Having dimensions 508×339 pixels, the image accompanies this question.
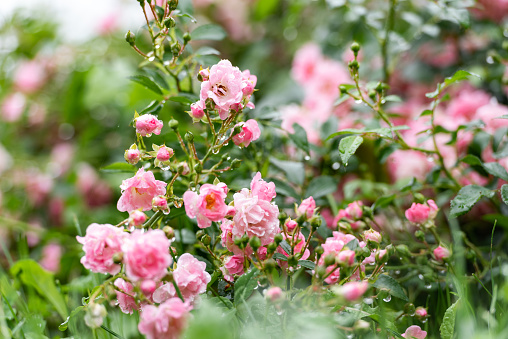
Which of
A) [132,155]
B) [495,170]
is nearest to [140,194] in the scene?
[132,155]

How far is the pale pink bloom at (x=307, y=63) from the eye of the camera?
4.03 ft

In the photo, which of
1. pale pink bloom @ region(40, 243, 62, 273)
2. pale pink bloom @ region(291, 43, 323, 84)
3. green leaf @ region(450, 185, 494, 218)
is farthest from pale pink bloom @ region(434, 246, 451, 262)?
pale pink bloom @ region(40, 243, 62, 273)

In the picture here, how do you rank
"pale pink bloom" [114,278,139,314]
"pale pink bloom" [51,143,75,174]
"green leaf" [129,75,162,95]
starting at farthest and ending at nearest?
"pale pink bloom" [51,143,75,174] → "green leaf" [129,75,162,95] → "pale pink bloom" [114,278,139,314]

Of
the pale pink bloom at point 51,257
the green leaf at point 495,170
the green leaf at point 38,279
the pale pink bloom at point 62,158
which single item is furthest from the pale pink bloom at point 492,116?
the pale pink bloom at point 62,158

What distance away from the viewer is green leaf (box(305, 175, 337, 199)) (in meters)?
0.73

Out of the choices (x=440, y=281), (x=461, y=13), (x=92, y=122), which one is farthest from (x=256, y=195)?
(x=92, y=122)

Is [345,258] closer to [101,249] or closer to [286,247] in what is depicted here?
[286,247]

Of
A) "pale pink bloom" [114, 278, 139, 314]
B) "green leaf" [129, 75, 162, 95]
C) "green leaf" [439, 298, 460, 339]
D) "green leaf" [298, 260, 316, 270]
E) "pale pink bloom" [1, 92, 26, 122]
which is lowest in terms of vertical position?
"pale pink bloom" [1, 92, 26, 122]

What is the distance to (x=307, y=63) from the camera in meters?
1.23

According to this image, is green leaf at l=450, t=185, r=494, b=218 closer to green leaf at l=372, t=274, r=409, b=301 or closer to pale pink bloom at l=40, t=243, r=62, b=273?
green leaf at l=372, t=274, r=409, b=301

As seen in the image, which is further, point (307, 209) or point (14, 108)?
point (14, 108)

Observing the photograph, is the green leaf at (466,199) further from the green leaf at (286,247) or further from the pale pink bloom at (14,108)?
the pale pink bloom at (14,108)

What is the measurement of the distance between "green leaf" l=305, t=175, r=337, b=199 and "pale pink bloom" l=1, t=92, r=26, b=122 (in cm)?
115

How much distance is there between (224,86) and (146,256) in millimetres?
217
